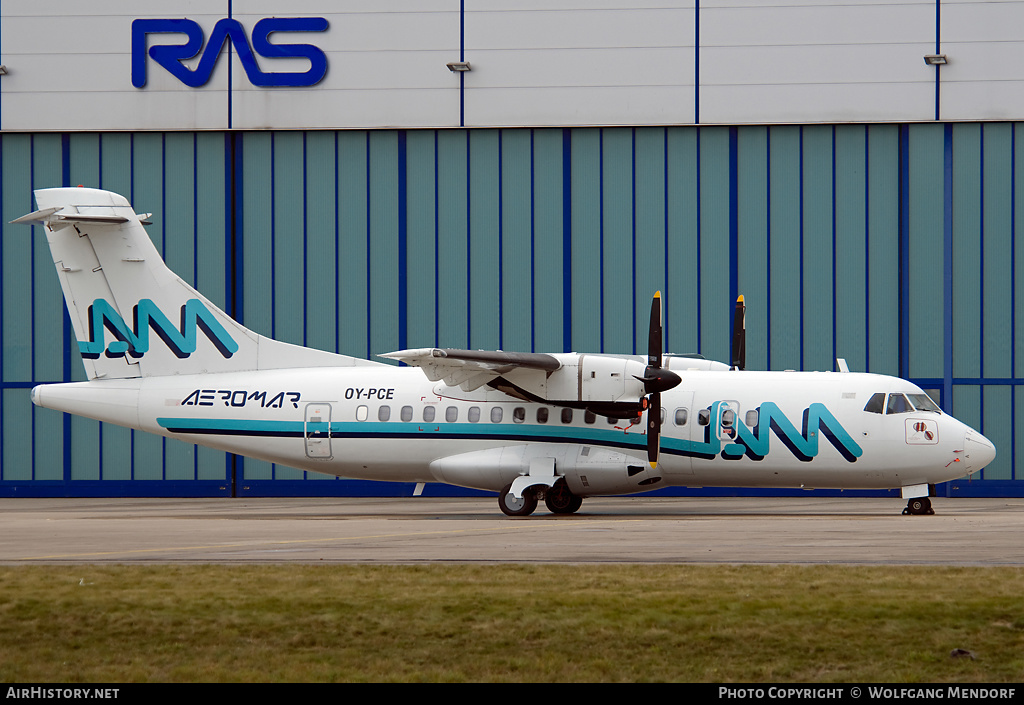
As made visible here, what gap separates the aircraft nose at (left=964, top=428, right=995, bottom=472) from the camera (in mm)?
24188

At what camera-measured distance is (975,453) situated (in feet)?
79.4

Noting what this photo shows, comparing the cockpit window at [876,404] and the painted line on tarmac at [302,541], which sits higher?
the cockpit window at [876,404]

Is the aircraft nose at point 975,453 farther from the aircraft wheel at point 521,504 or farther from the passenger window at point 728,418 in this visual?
the aircraft wheel at point 521,504

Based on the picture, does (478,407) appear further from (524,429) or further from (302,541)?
(302,541)

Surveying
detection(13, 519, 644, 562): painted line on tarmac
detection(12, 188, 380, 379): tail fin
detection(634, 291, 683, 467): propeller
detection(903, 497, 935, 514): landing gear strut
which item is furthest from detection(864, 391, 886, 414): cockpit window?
detection(12, 188, 380, 379): tail fin

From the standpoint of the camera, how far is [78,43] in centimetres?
3853

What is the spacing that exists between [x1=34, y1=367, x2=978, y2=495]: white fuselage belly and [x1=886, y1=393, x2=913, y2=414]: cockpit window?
143mm

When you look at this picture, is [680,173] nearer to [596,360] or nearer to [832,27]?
[832,27]

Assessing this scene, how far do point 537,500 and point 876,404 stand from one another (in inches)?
299

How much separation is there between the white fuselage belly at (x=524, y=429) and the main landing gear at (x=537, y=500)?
36 centimetres

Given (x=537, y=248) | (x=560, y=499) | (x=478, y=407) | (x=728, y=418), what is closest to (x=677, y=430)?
(x=728, y=418)

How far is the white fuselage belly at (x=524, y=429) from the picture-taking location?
24703mm

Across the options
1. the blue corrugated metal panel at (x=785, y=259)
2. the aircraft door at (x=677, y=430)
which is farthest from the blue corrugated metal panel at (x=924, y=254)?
the aircraft door at (x=677, y=430)

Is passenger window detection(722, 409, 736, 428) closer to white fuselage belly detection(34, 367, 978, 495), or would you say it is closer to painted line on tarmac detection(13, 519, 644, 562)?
white fuselage belly detection(34, 367, 978, 495)
